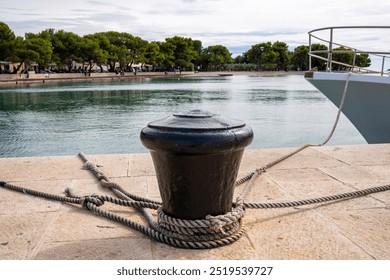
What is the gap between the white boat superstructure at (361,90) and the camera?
801cm

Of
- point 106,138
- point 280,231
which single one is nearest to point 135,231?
point 280,231

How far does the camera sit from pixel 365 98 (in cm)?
868

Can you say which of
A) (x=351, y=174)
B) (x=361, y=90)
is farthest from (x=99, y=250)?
(x=361, y=90)

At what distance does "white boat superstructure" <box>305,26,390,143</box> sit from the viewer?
26.3ft

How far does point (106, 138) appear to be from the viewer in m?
17.8

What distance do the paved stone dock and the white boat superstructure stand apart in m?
3.30

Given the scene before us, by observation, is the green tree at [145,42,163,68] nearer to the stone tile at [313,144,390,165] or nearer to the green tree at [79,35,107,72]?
the green tree at [79,35,107,72]

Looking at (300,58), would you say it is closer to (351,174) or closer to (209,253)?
(351,174)

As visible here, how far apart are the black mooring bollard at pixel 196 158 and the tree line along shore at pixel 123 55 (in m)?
33.6

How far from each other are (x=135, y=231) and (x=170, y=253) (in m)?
0.47

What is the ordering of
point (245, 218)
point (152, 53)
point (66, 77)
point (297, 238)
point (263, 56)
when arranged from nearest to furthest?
point (297, 238)
point (245, 218)
point (66, 77)
point (152, 53)
point (263, 56)

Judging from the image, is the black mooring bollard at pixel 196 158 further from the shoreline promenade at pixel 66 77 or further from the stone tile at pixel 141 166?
the shoreline promenade at pixel 66 77

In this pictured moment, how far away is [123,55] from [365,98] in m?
80.1

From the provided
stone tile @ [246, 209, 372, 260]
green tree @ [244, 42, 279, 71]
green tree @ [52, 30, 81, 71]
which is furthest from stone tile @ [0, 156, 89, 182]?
green tree @ [244, 42, 279, 71]
